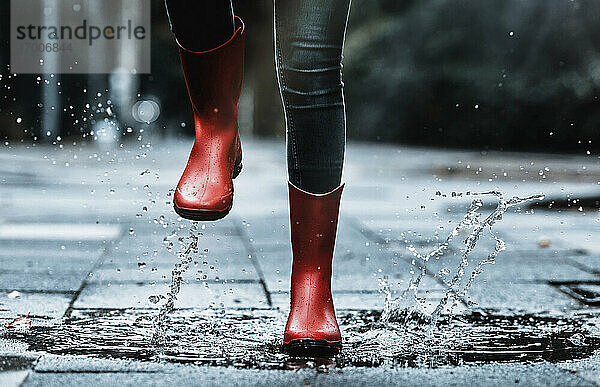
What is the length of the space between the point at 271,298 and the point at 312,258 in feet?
2.39

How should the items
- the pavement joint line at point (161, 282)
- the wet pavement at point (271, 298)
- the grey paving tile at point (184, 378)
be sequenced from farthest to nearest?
the pavement joint line at point (161, 282) → the wet pavement at point (271, 298) → the grey paving tile at point (184, 378)

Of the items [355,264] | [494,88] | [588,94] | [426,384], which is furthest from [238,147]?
[494,88]

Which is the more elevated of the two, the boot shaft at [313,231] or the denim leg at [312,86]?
the denim leg at [312,86]

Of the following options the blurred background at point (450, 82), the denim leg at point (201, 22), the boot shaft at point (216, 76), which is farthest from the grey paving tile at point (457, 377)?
the blurred background at point (450, 82)

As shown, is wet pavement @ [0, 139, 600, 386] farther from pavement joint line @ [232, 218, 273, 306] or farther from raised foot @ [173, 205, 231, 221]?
raised foot @ [173, 205, 231, 221]

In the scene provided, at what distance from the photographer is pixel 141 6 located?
23.5 metres

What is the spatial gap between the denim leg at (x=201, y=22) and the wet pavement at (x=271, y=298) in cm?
54

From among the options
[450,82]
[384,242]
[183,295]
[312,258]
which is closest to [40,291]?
[183,295]

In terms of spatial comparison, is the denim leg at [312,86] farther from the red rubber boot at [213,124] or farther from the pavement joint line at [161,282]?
the pavement joint line at [161,282]

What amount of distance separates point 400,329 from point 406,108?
19365 millimetres

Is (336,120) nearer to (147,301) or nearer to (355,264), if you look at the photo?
(147,301)

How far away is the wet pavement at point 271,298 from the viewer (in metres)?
2.07

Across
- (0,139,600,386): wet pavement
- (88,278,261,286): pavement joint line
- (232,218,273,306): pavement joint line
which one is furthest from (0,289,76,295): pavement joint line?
(232,218,273,306): pavement joint line

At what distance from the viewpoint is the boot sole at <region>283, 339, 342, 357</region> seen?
2.24 m
